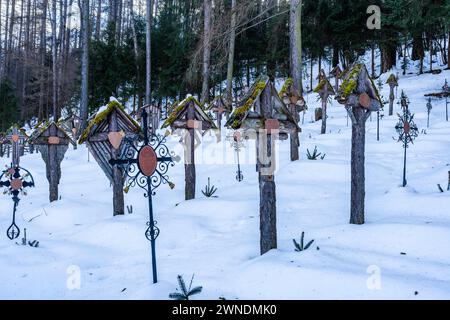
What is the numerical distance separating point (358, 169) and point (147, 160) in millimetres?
3506

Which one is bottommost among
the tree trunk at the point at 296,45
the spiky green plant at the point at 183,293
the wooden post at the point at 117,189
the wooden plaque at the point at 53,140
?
the spiky green plant at the point at 183,293

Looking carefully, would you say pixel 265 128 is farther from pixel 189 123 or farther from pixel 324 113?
pixel 324 113

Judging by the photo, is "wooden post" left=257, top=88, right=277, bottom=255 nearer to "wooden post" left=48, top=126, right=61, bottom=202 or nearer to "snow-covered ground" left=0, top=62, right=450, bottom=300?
"snow-covered ground" left=0, top=62, right=450, bottom=300

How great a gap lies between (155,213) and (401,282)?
5033mm

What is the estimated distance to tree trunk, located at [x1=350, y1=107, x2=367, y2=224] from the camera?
20.0ft

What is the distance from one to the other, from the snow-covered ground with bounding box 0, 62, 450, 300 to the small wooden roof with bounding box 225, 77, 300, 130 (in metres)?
1.77

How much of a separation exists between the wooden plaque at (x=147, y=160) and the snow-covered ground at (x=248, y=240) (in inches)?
52.2

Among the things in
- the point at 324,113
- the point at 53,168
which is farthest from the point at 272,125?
the point at 324,113

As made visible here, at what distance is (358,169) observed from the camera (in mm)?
6109

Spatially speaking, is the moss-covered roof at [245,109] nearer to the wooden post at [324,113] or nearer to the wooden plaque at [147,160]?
the wooden plaque at [147,160]

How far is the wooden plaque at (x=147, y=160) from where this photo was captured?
4.66m

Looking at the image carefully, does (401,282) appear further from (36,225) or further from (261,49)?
(261,49)

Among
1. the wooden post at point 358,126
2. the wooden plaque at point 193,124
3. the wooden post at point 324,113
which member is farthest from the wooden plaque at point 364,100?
the wooden post at point 324,113
